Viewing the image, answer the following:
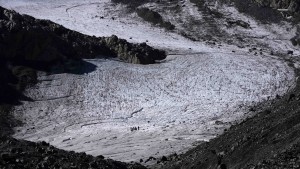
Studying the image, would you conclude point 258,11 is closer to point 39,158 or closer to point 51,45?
point 51,45

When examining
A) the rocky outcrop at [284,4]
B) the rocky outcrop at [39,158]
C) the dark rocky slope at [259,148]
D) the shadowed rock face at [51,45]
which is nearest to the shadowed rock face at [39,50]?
the shadowed rock face at [51,45]

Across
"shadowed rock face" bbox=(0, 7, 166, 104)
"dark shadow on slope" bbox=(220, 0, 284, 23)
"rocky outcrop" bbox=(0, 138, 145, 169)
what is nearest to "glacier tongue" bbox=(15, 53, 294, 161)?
"shadowed rock face" bbox=(0, 7, 166, 104)

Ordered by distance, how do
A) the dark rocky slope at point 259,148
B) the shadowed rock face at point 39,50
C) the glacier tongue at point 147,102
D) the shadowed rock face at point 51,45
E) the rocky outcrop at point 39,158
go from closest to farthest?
the dark rocky slope at point 259,148, the rocky outcrop at point 39,158, the glacier tongue at point 147,102, the shadowed rock face at point 39,50, the shadowed rock face at point 51,45

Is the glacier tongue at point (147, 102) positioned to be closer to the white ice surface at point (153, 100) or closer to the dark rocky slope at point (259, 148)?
the white ice surface at point (153, 100)

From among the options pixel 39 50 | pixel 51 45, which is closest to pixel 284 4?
pixel 51 45

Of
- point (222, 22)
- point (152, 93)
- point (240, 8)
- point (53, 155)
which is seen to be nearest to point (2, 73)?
Answer: point (152, 93)

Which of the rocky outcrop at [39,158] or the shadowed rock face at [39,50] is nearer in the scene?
the rocky outcrop at [39,158]

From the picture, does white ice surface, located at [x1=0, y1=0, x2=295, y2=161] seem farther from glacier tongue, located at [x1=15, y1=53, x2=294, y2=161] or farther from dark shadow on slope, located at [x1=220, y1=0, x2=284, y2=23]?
dark shadow on slope, located at [x1=220, y1=0, x2=284, y2=23]

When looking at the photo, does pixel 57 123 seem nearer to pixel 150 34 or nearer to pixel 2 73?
pixel 2 73

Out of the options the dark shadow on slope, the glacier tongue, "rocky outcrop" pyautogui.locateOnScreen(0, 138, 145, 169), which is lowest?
the glacier tongue

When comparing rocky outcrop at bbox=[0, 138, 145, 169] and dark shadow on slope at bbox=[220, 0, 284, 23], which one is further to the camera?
dark shadow on slope at bbox=[220, 0, 284, 23]
